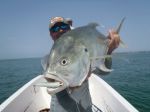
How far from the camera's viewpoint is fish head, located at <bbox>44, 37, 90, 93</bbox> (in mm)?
1968

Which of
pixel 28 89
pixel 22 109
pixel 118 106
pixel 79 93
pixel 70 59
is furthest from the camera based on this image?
pixel 28 89

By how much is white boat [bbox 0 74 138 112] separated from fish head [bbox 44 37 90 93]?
2337 millimetres

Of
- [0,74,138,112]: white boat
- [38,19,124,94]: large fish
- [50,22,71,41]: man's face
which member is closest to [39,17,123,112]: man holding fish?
[38,19,124,94]: large fish

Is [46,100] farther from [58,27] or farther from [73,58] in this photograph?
[73,58]

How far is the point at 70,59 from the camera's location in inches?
A: 82.3

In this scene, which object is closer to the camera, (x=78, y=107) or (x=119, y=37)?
(x=119, y=37)

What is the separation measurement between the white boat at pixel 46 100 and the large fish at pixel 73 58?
7.10 ft

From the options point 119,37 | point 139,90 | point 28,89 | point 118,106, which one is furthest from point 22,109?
point 139,90

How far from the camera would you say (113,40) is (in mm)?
2779

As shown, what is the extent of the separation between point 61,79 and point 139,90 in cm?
1368

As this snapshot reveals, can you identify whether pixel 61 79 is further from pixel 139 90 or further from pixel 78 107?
pixel 139 90

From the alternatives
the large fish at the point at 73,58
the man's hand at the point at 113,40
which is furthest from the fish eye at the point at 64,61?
the man's hand at the point at 113,40

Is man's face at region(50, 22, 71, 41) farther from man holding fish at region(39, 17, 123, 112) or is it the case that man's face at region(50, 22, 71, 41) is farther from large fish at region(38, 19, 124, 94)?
large fish at region(38, 19, 124, 94)

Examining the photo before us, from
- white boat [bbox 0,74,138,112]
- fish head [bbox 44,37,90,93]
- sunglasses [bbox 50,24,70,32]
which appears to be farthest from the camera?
white boat [bbox 0,74,138,112]
